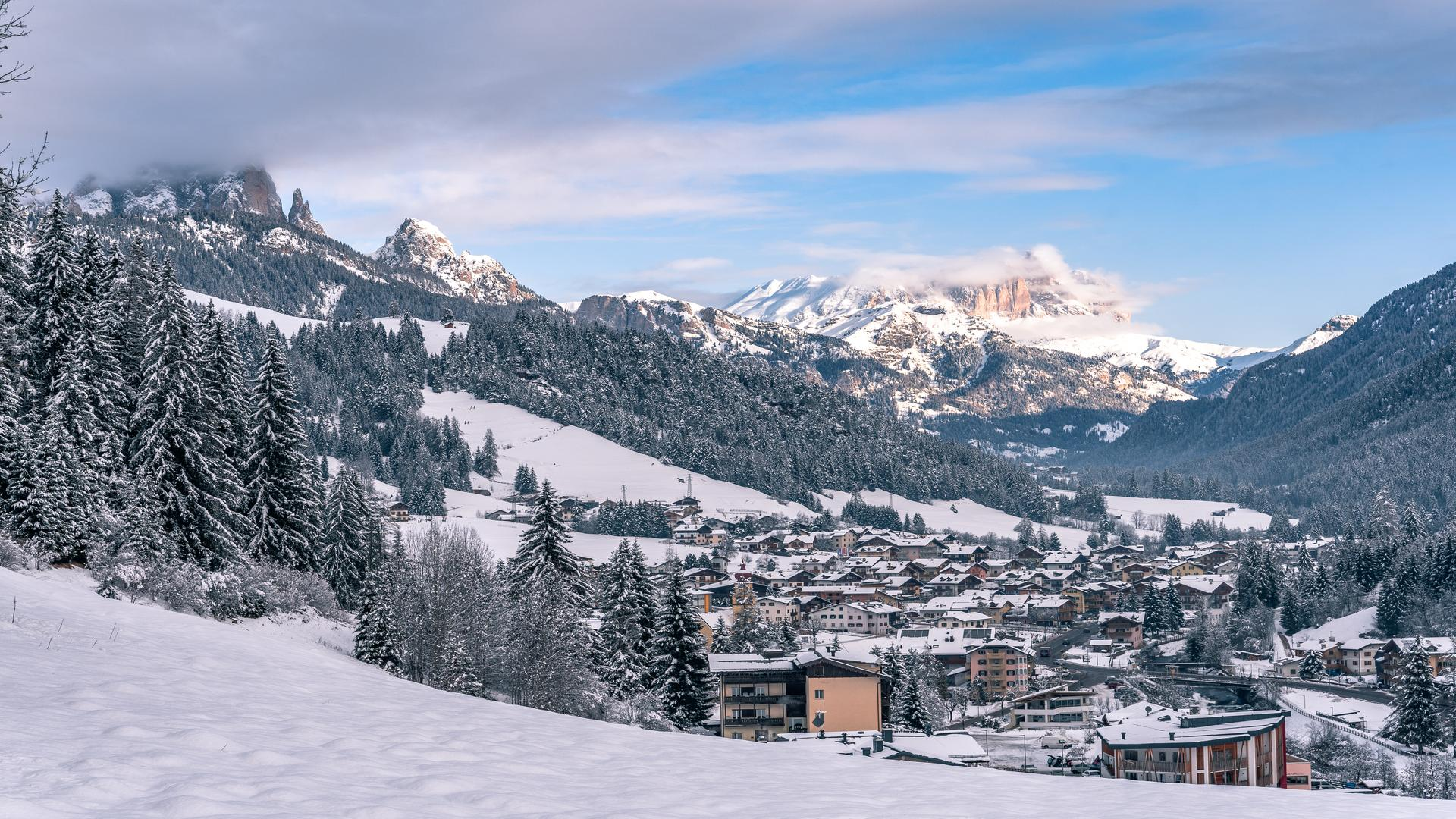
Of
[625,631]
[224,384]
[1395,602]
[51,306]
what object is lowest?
[1395,602]

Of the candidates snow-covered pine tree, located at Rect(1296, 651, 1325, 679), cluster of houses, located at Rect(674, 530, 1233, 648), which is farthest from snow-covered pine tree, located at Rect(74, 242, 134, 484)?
snow-covered pine tree, located at Rect(1296, 651, 1325, 679)

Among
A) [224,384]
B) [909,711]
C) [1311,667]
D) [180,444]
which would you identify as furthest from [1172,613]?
[180,444]

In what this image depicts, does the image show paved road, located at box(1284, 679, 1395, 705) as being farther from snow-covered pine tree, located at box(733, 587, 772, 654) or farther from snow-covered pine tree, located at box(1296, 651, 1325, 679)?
snow-covered pine tree, located at box(733, 587, 772, 654)

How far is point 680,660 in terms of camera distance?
188ft

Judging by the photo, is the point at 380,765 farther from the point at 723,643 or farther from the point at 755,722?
the point at 723,643

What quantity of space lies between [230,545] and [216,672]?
30.5 metres

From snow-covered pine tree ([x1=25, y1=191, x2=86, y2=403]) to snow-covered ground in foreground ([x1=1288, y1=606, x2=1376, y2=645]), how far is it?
108 m

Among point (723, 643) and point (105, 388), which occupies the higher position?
point (105, 388)

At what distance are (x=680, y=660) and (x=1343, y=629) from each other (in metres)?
89.1

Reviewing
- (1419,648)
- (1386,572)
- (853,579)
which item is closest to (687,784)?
(1419,648)

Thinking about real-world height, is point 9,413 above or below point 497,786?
above

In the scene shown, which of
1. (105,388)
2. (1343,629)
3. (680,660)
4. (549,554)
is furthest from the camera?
(1343,629)

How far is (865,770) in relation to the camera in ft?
46.0

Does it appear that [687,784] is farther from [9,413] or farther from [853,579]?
[853,579]
